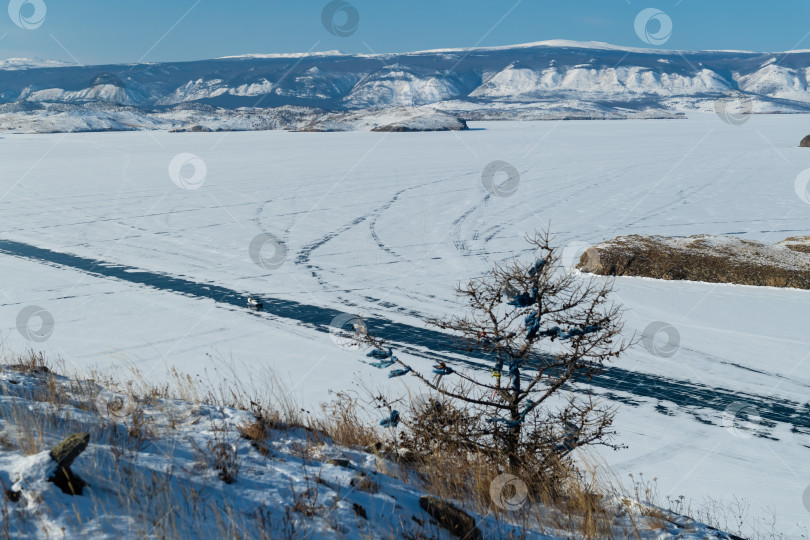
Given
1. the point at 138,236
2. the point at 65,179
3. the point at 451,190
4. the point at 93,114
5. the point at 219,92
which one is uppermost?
the point at 219,92

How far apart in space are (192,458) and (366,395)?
3518 millimetres

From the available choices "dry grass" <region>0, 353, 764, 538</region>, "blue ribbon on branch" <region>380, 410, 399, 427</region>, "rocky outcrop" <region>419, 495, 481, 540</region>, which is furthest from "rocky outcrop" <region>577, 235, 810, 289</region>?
"rocky outcrop" <region>419, 495, 481, 540</region>

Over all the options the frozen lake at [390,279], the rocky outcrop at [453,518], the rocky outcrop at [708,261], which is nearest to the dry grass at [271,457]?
the rocky outcrop at [453,518]

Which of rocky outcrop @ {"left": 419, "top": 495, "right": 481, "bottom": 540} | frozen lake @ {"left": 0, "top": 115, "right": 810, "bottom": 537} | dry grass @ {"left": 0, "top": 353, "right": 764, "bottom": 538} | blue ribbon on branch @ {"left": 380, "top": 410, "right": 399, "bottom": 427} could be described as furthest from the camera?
frozen lake @ {"left": 0, "top": 115, "right": 810, "bottom": 537}

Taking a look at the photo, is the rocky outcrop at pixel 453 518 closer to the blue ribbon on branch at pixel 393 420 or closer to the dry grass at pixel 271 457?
the dry grass at pixel 271 457

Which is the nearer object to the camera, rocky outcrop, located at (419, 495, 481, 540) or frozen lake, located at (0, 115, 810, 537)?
rocky outcrop, located at (419, 495, 481, 540)

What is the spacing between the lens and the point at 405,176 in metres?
25.5

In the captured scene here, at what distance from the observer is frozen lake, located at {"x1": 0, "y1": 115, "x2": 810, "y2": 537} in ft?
20.4

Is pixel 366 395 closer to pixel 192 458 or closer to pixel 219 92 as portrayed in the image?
pixel 192 458

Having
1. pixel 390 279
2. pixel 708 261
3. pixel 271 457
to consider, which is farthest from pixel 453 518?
pixel 708 261

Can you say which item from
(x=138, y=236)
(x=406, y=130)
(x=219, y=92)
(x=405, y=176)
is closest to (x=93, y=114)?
(x=406, y=130)

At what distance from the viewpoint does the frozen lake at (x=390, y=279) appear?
623cm

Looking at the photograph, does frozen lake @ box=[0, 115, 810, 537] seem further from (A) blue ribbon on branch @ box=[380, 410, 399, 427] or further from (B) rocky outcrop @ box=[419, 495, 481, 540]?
(B) rocky outcrop @ box=[419, 495, 481, 540]

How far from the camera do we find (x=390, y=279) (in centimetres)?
1156
